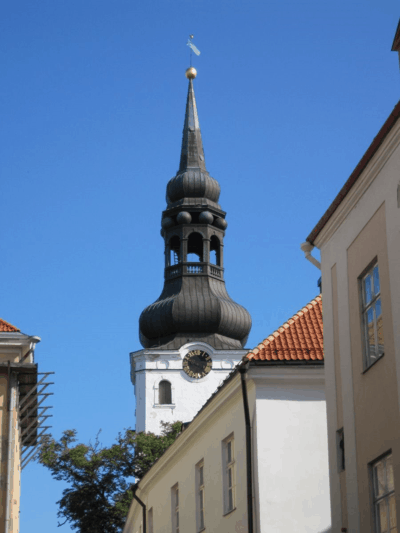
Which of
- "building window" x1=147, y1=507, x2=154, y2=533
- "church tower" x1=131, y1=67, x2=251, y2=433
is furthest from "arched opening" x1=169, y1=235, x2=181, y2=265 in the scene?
"building window" x1=147, y1=507, x2=154, y2=533

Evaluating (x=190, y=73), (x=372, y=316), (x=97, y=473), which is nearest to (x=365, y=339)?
(x=372, y=316)

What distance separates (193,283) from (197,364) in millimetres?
5700

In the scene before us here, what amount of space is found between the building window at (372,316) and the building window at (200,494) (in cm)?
905

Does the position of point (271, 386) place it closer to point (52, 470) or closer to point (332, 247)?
point (332, 247)

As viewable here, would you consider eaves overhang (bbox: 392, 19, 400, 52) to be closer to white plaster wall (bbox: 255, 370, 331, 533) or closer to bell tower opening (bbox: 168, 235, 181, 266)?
white plaster wall (bbox: 255, 370, 331, 533)

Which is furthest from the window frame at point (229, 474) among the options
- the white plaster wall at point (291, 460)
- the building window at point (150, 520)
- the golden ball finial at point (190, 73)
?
the golden ball finial at point (190, 73)

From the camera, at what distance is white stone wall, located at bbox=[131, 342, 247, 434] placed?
70.8 metres

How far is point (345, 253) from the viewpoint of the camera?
15.4 meters

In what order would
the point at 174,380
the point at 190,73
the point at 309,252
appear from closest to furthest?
1. the point at 309,252
2. the point at 174,380
3. the point at 190,73

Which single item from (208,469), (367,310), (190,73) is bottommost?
(208,469)

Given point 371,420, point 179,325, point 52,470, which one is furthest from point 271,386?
point 179,325

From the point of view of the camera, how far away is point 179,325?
237ft

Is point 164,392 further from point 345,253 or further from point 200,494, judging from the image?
point 345,253

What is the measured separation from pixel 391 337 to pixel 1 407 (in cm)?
1252
